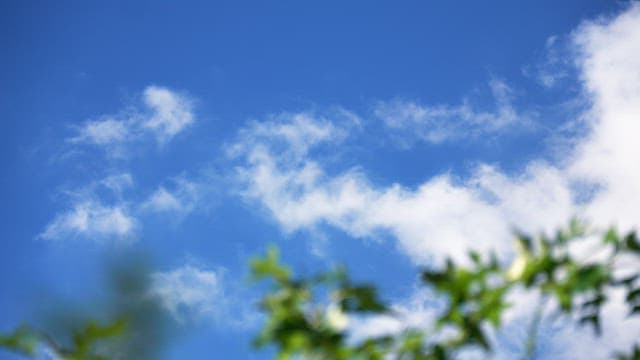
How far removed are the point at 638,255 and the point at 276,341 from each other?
1726 mm

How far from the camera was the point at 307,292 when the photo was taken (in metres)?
2.85

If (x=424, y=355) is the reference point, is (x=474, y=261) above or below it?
above

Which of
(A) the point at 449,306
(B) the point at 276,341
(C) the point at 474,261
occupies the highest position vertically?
(C) the point at 474,261

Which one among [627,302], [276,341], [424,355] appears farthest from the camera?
[627,302]

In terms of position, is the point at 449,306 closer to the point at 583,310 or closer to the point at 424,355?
the point at 424,355

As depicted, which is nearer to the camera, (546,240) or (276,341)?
(276,341)

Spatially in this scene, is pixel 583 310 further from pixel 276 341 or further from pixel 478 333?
pixel 276 341

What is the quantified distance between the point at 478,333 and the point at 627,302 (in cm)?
81

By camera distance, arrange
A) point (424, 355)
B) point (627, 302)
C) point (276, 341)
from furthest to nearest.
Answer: point (627, 302) < point (424, 355) < point (276, 341)

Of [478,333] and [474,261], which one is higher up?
[474,261]

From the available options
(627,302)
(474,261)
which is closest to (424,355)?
(474,261)

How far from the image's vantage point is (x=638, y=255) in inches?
116

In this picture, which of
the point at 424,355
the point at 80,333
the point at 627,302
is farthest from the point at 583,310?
the point at 80,333

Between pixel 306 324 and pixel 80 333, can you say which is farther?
pixel 80 333
